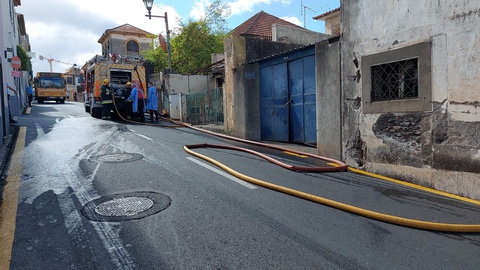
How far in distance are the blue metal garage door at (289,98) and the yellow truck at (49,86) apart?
26.9 meters

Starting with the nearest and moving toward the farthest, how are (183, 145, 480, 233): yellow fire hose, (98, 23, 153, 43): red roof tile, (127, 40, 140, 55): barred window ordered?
(183, 145, 480, 233): yellow fire hose, (98, 23, 153, 43): red roof tile, (127, 40, 140, 55): barred window

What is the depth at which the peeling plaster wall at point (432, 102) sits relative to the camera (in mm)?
4676

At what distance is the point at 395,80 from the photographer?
588 cm

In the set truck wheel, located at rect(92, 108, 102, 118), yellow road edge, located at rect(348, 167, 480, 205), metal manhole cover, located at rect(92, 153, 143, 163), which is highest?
truck wheel, located at rect(92, 108, 102, 118)

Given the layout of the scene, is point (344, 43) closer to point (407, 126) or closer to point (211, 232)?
point (407, 126)

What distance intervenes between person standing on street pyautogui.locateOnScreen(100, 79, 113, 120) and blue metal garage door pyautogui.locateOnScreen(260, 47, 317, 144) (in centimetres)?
834

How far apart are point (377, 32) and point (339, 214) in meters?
3.73

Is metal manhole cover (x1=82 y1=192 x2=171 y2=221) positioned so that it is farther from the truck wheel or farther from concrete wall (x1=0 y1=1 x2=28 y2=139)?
the truck wheel

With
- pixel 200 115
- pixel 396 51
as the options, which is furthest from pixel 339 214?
pixel 200 115

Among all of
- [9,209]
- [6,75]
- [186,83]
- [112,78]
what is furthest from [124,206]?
[186,83]

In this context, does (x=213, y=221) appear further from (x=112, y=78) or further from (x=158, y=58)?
(x=158, y=58)

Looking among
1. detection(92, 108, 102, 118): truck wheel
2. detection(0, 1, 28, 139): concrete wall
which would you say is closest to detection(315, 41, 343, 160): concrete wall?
detection(0, 1, 28, 139): concrete wall

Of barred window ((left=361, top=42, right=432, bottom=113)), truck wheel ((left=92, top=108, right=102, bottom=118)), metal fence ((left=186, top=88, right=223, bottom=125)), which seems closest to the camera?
barred window ((left=361, top=42, right=432, bottom=113))

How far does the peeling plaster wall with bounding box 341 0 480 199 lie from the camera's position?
4.68 meters
